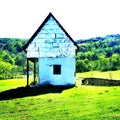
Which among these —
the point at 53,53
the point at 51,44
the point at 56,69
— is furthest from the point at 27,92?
the point at 51,44

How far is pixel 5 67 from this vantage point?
4729 inches

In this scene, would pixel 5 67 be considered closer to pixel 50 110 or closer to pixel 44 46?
pixel 44 46

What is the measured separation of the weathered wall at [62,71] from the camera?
40219mm

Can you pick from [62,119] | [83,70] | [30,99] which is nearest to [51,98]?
[30,99]

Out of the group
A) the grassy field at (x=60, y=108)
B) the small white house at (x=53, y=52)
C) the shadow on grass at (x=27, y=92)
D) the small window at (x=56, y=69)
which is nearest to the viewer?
the grassy field at (x=60, y=108)

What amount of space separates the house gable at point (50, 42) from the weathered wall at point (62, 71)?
2.13ft

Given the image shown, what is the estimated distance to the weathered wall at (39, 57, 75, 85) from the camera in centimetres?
4022

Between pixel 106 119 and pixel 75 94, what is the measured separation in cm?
1248

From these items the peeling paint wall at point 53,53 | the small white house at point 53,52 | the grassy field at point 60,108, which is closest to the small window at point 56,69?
the small white house at point 53,52

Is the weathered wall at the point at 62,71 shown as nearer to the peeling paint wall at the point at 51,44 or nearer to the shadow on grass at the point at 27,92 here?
the peeling paint wall at the point at 51,44

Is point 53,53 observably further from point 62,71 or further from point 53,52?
point 62,71

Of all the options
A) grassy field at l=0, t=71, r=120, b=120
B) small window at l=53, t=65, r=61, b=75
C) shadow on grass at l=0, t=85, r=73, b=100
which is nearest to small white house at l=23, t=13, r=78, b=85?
small window at l=53, t=65, r=61, b=75

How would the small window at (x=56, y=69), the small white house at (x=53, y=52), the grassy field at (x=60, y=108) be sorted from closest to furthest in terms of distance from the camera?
the grassy field at (x=60, y=108)
the small white house at (x=53, y=52)
the small window at (x=56, y=69)

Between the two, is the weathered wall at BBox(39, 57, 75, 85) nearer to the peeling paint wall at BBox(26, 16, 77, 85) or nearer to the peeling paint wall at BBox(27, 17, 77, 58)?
the peeling paint wall at BBox(26, 16, 77, 85)
